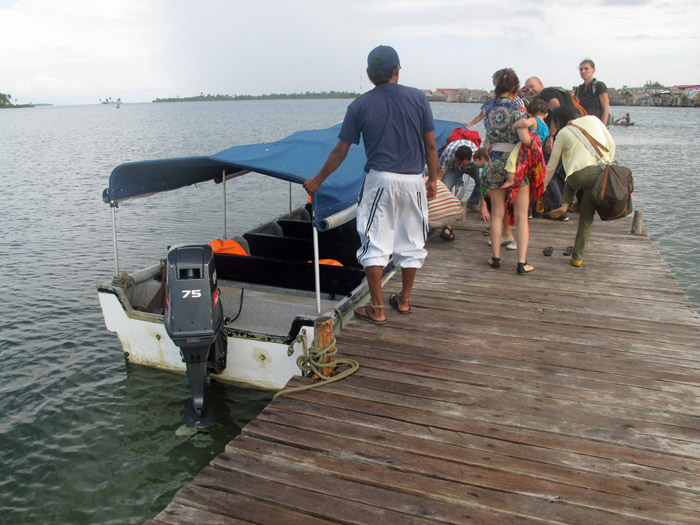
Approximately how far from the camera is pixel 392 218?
4.36m

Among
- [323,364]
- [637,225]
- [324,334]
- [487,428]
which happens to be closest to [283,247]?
[324,334]

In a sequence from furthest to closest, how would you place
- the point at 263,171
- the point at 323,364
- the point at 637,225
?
the point at 637,225
the point at 263,171
the point at 323,364

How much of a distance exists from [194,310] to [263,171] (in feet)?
5.81

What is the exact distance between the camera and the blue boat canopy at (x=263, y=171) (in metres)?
5.29

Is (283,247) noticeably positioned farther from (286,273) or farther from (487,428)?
(487,428)

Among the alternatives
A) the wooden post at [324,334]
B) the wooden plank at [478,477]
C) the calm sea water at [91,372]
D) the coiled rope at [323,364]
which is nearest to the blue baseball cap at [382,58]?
the wooden post at [324,334]

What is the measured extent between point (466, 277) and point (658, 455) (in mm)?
3215

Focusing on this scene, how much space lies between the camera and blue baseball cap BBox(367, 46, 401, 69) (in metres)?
4.04

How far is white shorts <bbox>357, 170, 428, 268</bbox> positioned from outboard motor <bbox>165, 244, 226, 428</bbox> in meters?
1.34

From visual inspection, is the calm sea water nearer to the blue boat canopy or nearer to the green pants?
the blue boat canopy

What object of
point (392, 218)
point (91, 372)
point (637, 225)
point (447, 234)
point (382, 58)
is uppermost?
point (382, 58)

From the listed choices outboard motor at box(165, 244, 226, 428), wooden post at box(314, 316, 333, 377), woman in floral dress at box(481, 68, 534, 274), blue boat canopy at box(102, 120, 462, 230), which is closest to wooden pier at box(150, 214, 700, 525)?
wooden post at box(314, 316, 333, 377)

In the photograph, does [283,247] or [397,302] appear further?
[283,247]

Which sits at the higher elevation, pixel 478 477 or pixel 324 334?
pixel 324 334
